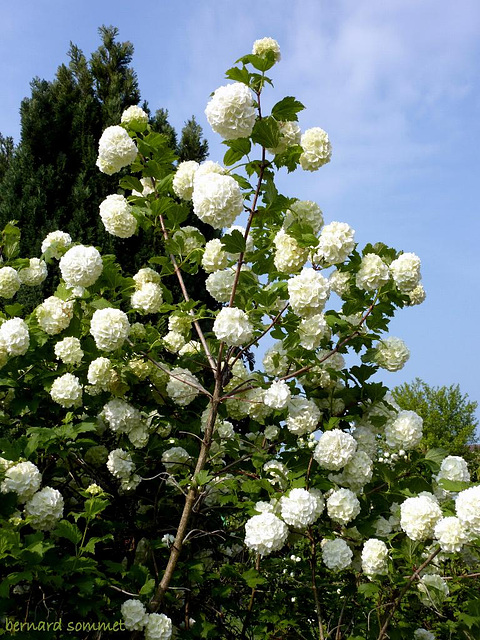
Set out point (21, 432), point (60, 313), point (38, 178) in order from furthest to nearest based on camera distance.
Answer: point (38, 178)
point (21, 432)
point (60, 313)

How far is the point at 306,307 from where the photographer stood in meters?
2.54

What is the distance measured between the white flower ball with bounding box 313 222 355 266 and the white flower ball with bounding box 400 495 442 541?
104cm

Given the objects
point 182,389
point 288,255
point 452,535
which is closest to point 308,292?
point 288,255

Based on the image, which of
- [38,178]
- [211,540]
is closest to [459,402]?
[38,178]

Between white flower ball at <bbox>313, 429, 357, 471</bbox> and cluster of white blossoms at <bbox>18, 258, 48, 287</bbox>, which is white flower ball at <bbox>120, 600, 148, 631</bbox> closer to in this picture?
white flower ball at <bbox>313, 429, 357, 471</bbox>

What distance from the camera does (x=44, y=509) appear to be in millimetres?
2672

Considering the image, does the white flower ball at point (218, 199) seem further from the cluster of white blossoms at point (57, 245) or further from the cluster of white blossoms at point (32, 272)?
the cluster of white blossoms at point (32, 272)

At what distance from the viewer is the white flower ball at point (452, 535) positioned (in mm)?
2424

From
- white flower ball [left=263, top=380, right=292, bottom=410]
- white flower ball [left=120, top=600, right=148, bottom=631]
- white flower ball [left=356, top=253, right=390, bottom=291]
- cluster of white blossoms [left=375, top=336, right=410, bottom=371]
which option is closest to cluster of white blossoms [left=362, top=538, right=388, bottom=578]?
white flower ball [left=263, top=380, right=292, bottom=410]

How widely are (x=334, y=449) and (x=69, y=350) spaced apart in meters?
1.33

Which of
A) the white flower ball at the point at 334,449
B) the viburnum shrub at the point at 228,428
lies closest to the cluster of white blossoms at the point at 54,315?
the viburnum shrub at the point at 228,428

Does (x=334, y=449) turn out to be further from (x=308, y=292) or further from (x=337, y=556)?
(x=308, y=292)

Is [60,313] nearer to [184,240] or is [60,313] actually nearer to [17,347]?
[17,347]

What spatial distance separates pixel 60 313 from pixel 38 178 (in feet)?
12.4
